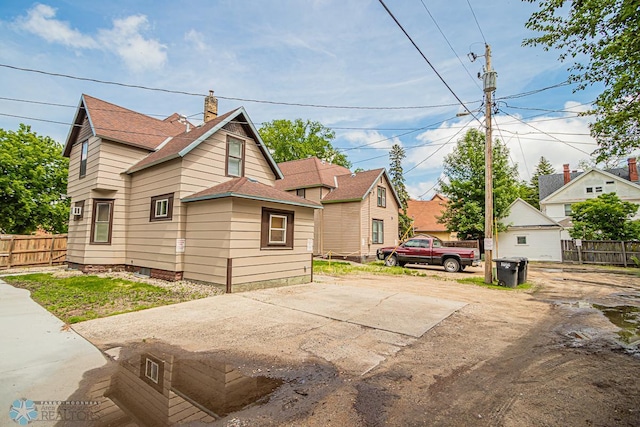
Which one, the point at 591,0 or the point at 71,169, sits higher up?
the point at 591,0

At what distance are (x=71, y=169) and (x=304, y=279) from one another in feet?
42.3

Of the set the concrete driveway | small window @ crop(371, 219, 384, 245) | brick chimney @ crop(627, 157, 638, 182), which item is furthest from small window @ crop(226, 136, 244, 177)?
brick chimney @ crop(627, 157, 638, 182)

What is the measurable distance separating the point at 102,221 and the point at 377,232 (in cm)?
1692

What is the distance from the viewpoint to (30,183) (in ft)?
66.3

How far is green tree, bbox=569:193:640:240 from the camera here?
2014 centimetres

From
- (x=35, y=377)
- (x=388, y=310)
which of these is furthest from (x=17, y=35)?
(x=388, y=310)

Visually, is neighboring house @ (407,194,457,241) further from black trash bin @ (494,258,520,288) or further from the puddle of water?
the puddle of water

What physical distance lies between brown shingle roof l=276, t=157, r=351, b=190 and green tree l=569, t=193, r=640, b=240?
1815cm

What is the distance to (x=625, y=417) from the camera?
2.86 m

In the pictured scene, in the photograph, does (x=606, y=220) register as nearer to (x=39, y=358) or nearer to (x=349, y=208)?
(x=349, y=208)

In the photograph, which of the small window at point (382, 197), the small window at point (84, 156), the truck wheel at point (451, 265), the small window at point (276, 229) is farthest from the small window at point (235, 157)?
the small window at point (382, 197)

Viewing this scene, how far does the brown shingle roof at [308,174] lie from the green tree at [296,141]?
1227 centimetres

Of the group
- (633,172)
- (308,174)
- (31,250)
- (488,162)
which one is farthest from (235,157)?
(633,172)

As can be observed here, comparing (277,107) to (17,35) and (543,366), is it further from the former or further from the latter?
(543,366)
